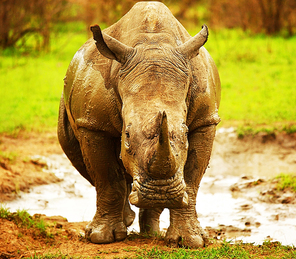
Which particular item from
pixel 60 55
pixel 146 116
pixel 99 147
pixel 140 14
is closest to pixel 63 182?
pixel 99 147

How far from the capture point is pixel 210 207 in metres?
6.84

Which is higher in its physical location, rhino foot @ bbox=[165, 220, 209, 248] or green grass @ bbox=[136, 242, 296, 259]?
rhino foot @ bbox=[165, 220, 209, 248]

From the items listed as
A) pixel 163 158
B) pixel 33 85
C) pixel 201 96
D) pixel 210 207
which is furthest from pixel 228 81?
pixel 163 158

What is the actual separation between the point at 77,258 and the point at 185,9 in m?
14.0

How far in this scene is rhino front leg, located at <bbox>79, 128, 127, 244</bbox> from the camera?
4.88 meters

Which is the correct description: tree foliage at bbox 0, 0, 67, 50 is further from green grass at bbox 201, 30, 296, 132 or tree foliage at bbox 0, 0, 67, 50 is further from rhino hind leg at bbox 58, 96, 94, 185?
rhino hind leg at bbox 58, 96, 94, 185

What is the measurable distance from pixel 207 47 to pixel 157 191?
11.5 meters

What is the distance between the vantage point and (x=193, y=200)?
493 centimetres

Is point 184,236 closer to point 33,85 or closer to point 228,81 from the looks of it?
point 228,81

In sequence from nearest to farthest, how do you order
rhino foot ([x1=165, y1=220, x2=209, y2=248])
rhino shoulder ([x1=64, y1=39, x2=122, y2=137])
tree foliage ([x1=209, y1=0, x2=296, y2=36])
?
1. rhino shoulder ([x1=64, y1=39, x2=122, y2=137])
2. rhino foot ([x1=165, y1=220, x2=209, y2=248])
3. tree foliage ([x1=209, y1=0, x2=296, y2=36])

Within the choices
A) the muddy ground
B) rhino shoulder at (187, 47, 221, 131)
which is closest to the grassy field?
the muddy ground

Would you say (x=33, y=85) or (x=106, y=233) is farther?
(x=33, y=85)

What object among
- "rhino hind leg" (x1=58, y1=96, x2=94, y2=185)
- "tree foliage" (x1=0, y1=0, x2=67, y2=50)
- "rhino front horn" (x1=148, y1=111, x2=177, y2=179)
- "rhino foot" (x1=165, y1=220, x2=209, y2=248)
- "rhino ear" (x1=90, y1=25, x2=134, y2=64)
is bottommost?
"rhino foot" (x1=165, y1=220, x2=209, y2=248)

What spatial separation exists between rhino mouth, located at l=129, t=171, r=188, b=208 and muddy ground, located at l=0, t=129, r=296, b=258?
3.09ft
